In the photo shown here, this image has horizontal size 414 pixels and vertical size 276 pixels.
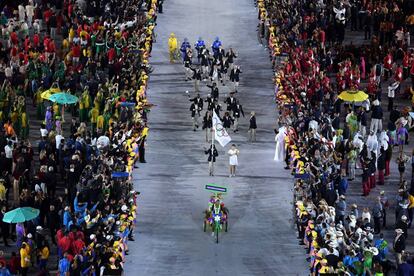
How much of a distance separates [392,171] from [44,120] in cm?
1485

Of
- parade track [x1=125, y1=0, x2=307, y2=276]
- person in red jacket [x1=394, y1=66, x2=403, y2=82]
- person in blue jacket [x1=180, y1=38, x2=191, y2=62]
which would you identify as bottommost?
parade track [x1=125, y1=0, x2=307, y2=276]

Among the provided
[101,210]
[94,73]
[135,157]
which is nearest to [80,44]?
[94,73]

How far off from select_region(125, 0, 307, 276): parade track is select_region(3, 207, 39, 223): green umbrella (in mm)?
3718

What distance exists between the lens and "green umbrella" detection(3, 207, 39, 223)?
5938cm

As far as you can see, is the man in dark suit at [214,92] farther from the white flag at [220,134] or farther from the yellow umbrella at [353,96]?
the white flag at [220,134]

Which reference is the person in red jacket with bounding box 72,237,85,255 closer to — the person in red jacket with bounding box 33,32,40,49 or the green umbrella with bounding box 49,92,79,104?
the green umbrella with bounding box 49,92,79,104

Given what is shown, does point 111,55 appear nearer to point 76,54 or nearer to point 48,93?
point 76,54

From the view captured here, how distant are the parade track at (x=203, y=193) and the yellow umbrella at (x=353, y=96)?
11.8 ft

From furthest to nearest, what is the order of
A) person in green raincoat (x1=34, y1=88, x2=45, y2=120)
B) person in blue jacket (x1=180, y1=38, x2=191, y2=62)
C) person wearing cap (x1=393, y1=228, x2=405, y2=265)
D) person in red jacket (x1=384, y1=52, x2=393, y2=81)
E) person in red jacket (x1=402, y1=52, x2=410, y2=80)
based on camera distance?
person in blue jacket (x1=180, y1=38, x2=191, y2=62), person in red jacket (x1=384, y1=52, x2=393, y2=81), person in red jacket (x1=402, y1=52, x2=410, y2=80), person in green raincoat (x1=34, y1=88, x2=45, y2=120), person wearing cap (x1=393, y1=228, x2=405, y2=265)

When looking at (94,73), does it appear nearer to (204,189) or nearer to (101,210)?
(204,189)

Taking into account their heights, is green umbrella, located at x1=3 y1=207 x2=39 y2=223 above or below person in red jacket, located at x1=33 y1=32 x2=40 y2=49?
below

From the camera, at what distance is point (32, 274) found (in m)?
59.5

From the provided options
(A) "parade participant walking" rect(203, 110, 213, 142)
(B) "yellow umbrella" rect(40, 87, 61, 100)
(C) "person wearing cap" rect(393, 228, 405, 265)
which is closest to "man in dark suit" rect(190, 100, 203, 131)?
(A) "parade participant walking" rect(203, 110, 213, 142)

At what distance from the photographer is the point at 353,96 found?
2864 inches
